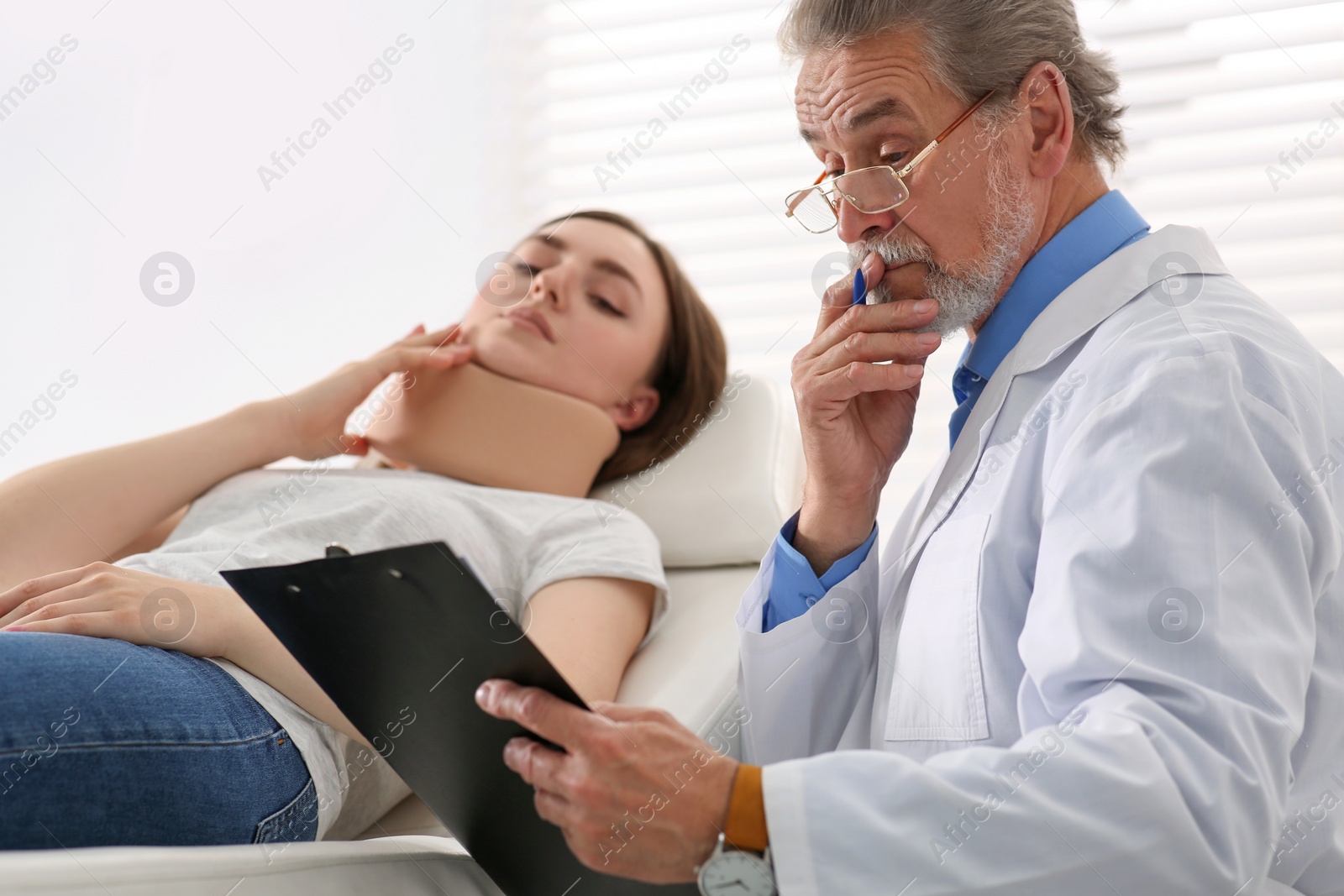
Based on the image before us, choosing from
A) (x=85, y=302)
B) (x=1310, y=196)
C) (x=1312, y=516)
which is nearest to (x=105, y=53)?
(x=85, y=302)

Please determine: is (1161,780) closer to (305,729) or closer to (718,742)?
(718,742)

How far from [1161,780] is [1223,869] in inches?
3.3

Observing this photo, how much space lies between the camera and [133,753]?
0.93m

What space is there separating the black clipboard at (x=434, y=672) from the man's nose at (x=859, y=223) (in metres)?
0.70

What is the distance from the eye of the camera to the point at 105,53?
86.9 inches

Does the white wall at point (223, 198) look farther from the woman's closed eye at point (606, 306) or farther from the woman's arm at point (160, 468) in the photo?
the woman's closed eye at point (606, 306)

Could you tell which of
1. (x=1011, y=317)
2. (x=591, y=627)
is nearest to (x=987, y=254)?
(x=1011, y=317)

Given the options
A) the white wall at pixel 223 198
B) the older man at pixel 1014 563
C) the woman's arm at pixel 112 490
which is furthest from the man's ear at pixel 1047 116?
the white wall at pixel 223 198

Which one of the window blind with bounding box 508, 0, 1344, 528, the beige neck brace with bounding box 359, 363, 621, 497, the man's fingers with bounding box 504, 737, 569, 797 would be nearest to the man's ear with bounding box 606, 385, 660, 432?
the beige neck brace with bounding box 359, 363, 621, 497

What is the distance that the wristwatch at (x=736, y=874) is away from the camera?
70 centimetres

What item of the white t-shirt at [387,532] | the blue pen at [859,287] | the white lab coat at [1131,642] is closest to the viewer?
the white lab coat at [1131,642]

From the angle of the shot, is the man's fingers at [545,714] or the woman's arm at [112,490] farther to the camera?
the woman's arm at [112,490]

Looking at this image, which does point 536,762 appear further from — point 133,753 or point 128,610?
point 128,610

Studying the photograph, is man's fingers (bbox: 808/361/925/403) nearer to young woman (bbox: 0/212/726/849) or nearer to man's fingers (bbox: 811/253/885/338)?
man's fingers (bbox: 811/253/885/338)
